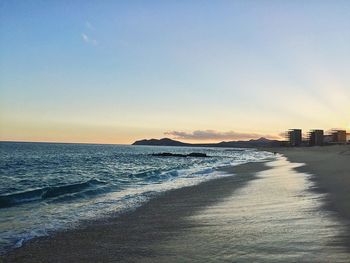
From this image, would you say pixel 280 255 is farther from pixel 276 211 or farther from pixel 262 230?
pixel 276 211

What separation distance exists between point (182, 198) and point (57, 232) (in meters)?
7.78

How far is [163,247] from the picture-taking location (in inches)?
344

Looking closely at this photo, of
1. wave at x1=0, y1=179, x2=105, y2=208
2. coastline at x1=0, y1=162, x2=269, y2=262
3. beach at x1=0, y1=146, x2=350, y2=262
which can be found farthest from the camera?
wave at x1=0, y1=179, x2=105, y2=208

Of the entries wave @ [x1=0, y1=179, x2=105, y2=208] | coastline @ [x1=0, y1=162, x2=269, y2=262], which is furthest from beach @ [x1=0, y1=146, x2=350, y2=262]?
wave @ [x1=0, y1=179, x2=105, y2=208]

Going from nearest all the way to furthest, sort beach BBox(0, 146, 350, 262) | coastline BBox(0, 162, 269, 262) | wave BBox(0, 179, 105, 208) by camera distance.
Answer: beach BBox(0, 146, 350, 262) < coastline BBox(0, 162, 269, 262) < wave BBox(0, 179, 105, 208)

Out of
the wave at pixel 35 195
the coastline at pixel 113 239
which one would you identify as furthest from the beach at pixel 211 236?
the wave at pixel 35 195

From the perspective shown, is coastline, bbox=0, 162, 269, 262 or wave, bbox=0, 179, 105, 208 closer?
coastline, bbox=0, 162, 269, 262

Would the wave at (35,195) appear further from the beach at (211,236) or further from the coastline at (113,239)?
the beach at (211,236)

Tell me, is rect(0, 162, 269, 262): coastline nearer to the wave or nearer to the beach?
the beach

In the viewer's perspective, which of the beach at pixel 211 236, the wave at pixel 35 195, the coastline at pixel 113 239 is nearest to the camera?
the beach at pixel 211 236

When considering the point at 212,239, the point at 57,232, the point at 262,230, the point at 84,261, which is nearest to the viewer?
the point at 84,261

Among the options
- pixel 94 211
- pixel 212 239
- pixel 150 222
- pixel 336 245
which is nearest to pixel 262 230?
pixel 212 239

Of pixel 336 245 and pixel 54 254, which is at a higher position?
pixel 336 245

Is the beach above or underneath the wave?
above
